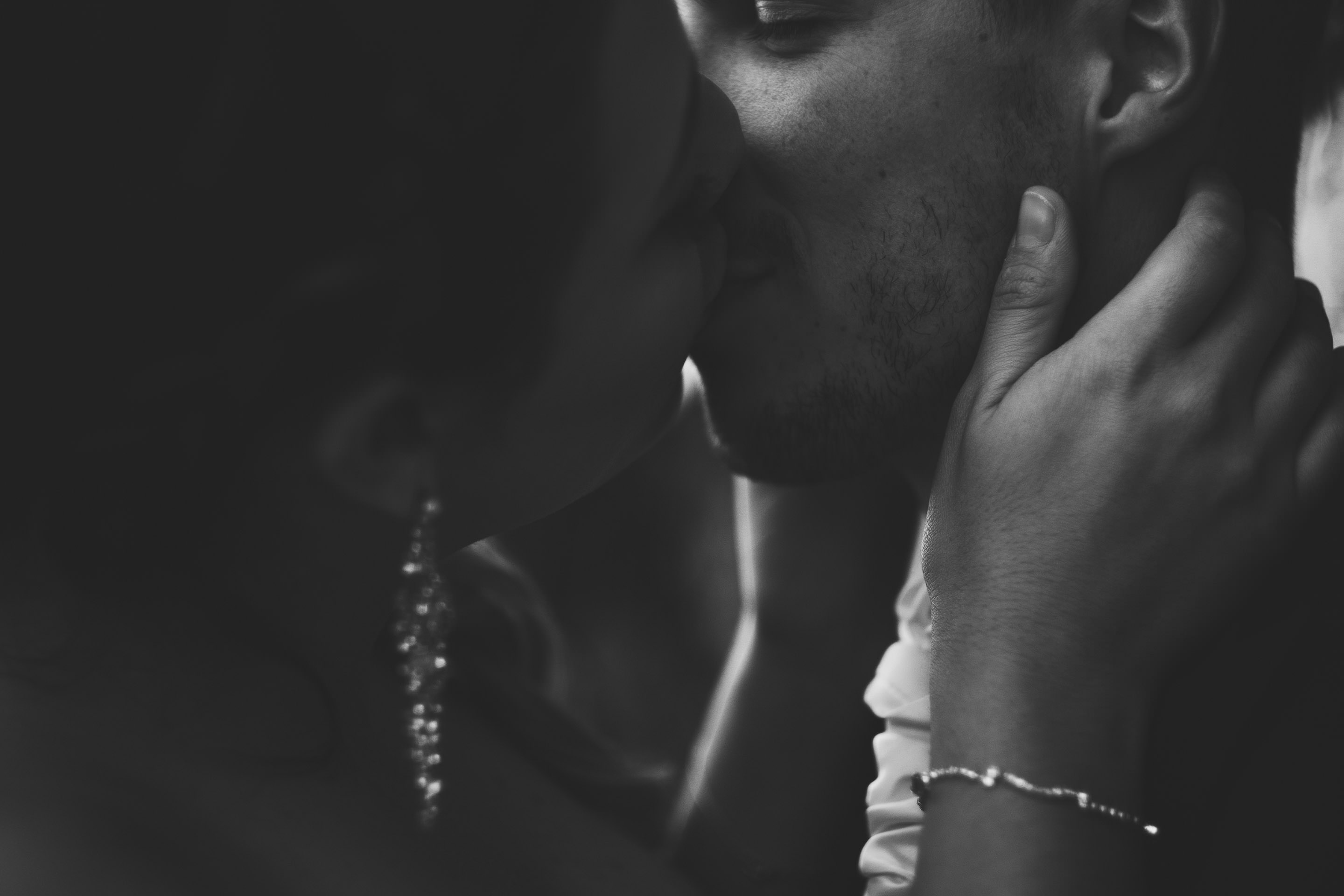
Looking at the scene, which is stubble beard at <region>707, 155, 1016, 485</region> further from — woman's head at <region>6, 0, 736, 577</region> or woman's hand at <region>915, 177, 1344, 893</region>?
woman's head at <region>6, 0, 736, 577</region>

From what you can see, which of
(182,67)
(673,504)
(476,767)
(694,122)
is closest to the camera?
(182,67)

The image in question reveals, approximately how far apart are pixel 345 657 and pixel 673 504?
→ 150 centimetres

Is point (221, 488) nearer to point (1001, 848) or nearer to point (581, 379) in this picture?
point (581, 379)

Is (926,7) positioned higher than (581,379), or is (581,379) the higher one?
(926,7)

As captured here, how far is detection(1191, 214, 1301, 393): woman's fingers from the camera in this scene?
50.8 inches

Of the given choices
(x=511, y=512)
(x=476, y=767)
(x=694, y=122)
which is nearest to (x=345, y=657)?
(x=511, y=512)

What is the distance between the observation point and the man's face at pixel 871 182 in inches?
58.8

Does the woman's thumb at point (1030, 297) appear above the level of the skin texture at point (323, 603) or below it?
above

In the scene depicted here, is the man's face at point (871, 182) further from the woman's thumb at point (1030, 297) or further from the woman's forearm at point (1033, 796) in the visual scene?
the woman's forearm at point (1033, 796)

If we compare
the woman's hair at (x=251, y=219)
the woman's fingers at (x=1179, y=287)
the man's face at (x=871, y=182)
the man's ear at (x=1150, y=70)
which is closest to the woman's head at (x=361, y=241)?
the woman's hair at (x=251, y=219)

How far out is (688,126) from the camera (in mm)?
1104

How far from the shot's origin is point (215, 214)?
0.84 meters

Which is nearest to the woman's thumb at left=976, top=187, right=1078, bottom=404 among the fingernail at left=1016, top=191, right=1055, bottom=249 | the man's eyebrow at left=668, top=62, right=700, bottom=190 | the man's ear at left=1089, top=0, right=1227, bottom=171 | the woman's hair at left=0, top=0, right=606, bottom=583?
the fingernail at left=1016, top=191, right=1055, bottom=249

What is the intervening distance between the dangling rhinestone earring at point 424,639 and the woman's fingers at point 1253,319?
2.63 feet
